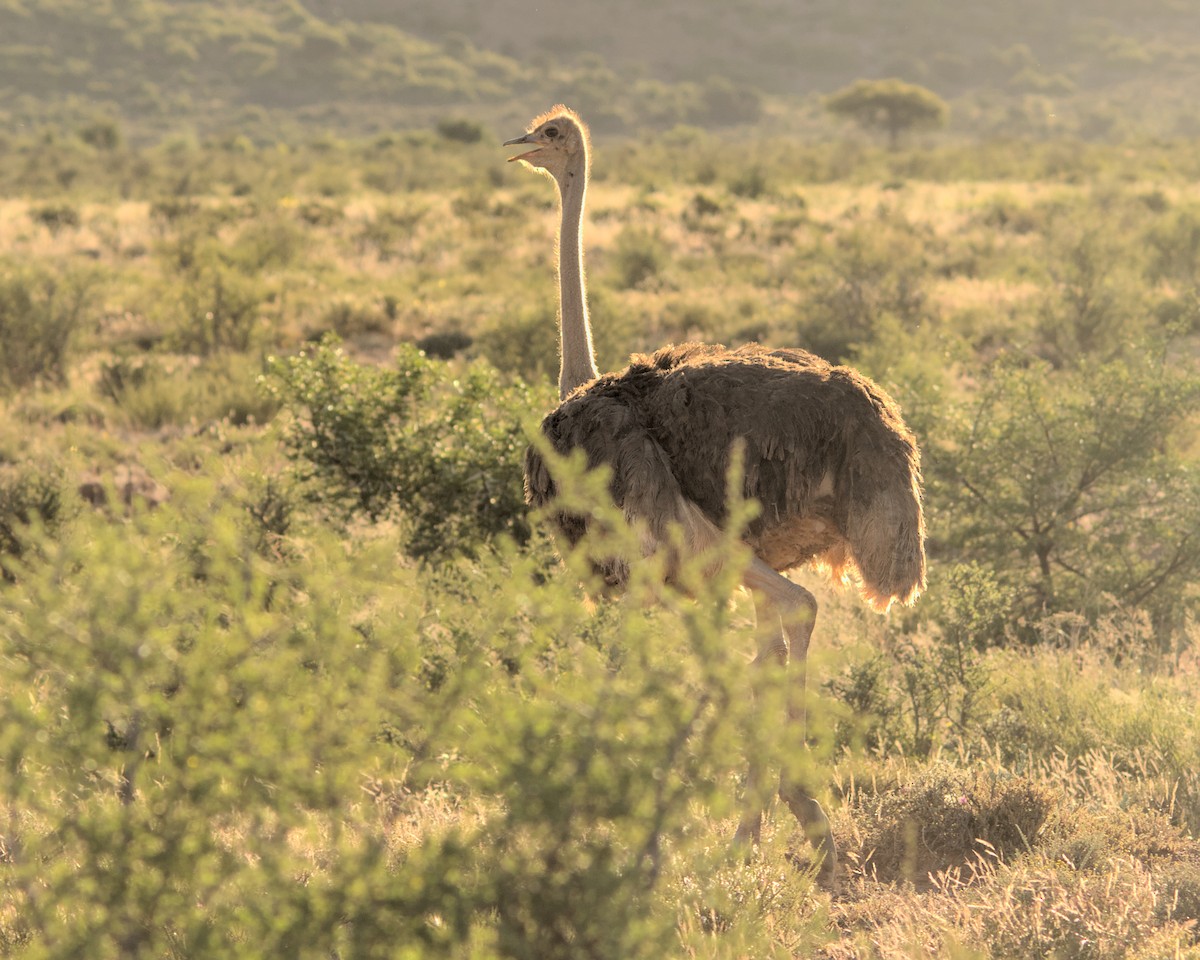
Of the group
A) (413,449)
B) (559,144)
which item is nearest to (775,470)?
(559,144)

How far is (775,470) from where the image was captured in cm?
393

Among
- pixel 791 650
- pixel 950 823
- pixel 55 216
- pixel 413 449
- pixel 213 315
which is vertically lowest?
pixel 950 823

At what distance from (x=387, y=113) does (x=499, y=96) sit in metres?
7.53

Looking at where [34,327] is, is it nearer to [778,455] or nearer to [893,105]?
[778,455]

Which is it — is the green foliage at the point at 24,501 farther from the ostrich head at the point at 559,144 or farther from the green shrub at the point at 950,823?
the green shrub at the point at 950,823

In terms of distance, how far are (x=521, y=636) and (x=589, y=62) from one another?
77261 millimetres

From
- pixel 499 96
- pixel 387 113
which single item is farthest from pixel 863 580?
pixel 499 96

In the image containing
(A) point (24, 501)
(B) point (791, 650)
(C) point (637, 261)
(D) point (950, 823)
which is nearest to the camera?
(B) point (791, 650)

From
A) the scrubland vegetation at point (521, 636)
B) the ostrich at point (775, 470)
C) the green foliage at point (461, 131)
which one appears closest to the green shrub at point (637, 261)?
the scrubland vegetation at point (521, 636)

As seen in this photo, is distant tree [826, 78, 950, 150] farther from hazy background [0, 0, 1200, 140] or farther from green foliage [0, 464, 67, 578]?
green foliage [0, 464, 67, 578]

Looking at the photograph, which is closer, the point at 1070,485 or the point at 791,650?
the point at 791,650

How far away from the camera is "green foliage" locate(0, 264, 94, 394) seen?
431 inches

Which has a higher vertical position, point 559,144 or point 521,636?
point 559,144

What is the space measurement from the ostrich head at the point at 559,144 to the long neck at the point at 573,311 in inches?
11.5
